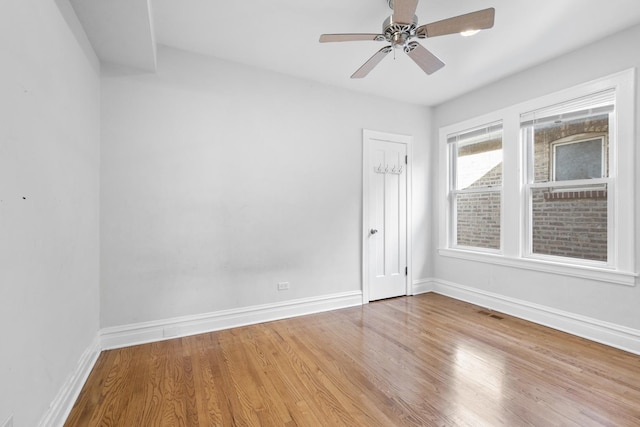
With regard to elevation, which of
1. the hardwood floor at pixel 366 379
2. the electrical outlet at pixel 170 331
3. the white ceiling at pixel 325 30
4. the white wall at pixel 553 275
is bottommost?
the hardwood floor at pixel 366 379

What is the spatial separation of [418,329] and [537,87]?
291 centimetres

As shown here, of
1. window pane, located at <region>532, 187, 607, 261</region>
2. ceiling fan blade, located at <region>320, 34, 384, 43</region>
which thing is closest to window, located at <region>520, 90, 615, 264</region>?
window pane, located at <region>532, 187, 607, 261</region>

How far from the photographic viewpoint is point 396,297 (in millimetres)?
4043

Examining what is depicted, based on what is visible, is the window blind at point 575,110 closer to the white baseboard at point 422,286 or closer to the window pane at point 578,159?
the window pane at point 578,159

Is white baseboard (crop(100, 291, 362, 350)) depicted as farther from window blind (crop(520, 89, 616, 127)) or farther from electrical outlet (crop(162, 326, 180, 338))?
window blind (crop(520, 89, 616, 127))

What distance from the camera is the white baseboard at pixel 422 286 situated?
13.8 ft

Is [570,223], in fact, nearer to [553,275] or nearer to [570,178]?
[570,178]

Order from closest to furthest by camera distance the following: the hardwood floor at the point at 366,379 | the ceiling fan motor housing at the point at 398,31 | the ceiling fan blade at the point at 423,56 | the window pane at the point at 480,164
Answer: the hardwood floor at the point at 366,379, the ceiling fan motor housing at the point at 398,31, the ceiling fan blade at the point at 423,56, the window pane at the point at 480,164

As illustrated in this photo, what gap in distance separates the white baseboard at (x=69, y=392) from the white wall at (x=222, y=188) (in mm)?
405

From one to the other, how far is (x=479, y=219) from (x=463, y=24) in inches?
106

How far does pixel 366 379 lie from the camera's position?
2.04 m

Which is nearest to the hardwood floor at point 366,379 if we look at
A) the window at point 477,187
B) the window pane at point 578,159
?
the window at point 477,187

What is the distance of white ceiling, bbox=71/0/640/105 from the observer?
85.3 inches

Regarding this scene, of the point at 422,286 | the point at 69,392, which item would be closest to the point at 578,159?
the point at 422,286
